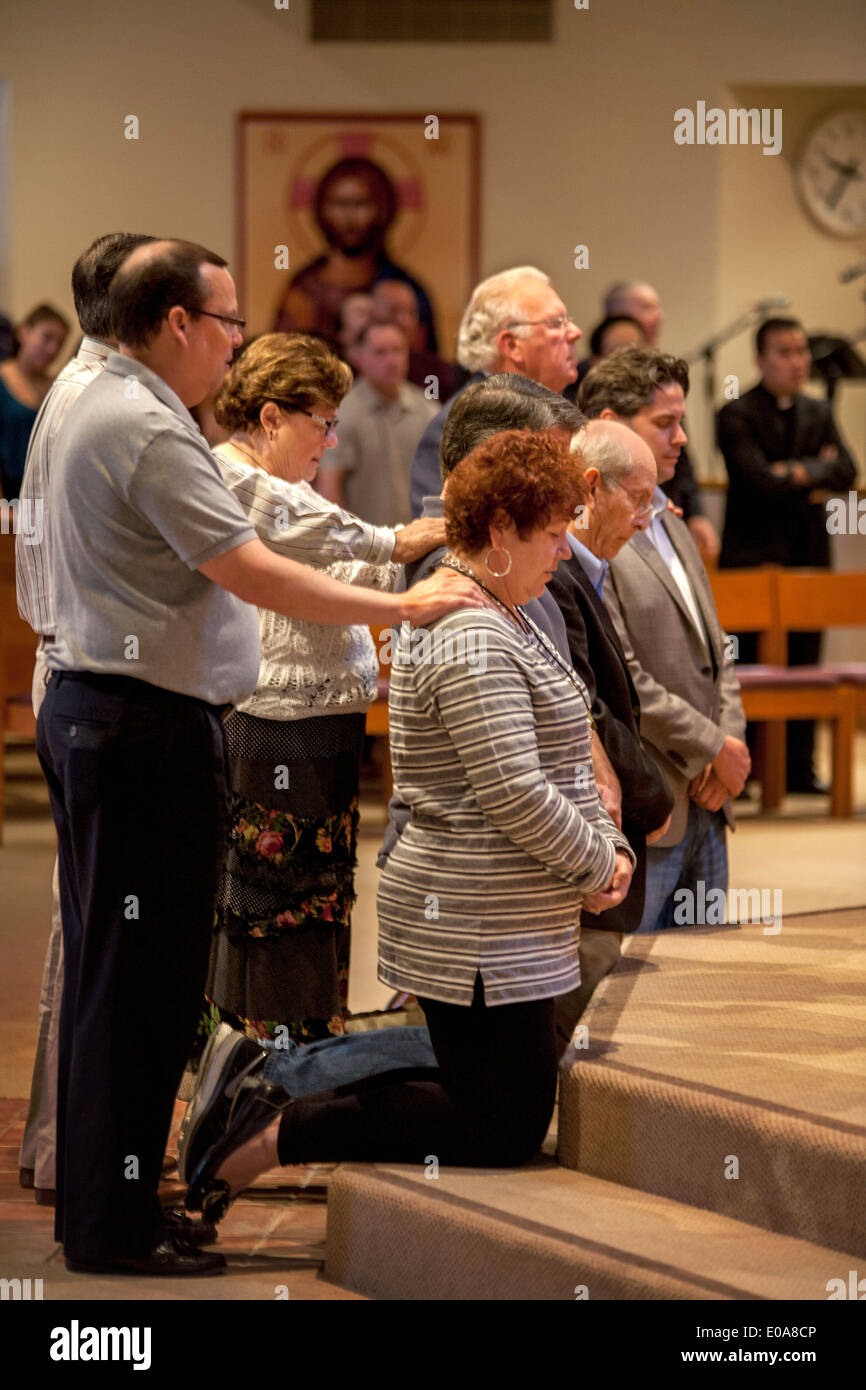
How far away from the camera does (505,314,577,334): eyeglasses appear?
11.3 ft

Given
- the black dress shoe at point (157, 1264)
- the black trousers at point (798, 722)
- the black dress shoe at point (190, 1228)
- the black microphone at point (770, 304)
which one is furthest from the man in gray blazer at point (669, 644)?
the black microphone at point (770, 304)

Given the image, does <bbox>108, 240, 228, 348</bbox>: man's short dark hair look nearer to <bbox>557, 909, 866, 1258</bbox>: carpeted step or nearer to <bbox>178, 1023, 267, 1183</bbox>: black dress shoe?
<bbox>178, 1023, 267, 1183</bbox>: black dress shoe

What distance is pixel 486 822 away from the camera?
251 centimetres

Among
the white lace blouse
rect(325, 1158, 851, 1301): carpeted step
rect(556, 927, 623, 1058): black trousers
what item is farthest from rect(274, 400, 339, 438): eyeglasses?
rect(325, 1158, 851, 1301): carpeted step

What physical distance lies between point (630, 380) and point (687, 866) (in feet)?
3.24

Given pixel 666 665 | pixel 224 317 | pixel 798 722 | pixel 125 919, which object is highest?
pixel 224 317

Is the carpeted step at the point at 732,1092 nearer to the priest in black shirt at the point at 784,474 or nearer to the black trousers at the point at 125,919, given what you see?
the black trousers at the point at 125,919

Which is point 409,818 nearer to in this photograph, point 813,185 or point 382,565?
point 382,565

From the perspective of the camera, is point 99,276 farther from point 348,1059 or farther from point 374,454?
point 374,454

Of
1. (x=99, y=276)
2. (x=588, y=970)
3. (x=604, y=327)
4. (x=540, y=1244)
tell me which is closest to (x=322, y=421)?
(x=99, y=276)

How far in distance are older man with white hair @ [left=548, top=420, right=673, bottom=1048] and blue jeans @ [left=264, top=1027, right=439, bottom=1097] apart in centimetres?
35

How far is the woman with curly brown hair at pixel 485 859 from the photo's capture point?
247 cm

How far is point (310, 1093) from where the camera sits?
8.79ft

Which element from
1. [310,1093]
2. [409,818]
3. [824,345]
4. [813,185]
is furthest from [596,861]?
[813,185]
